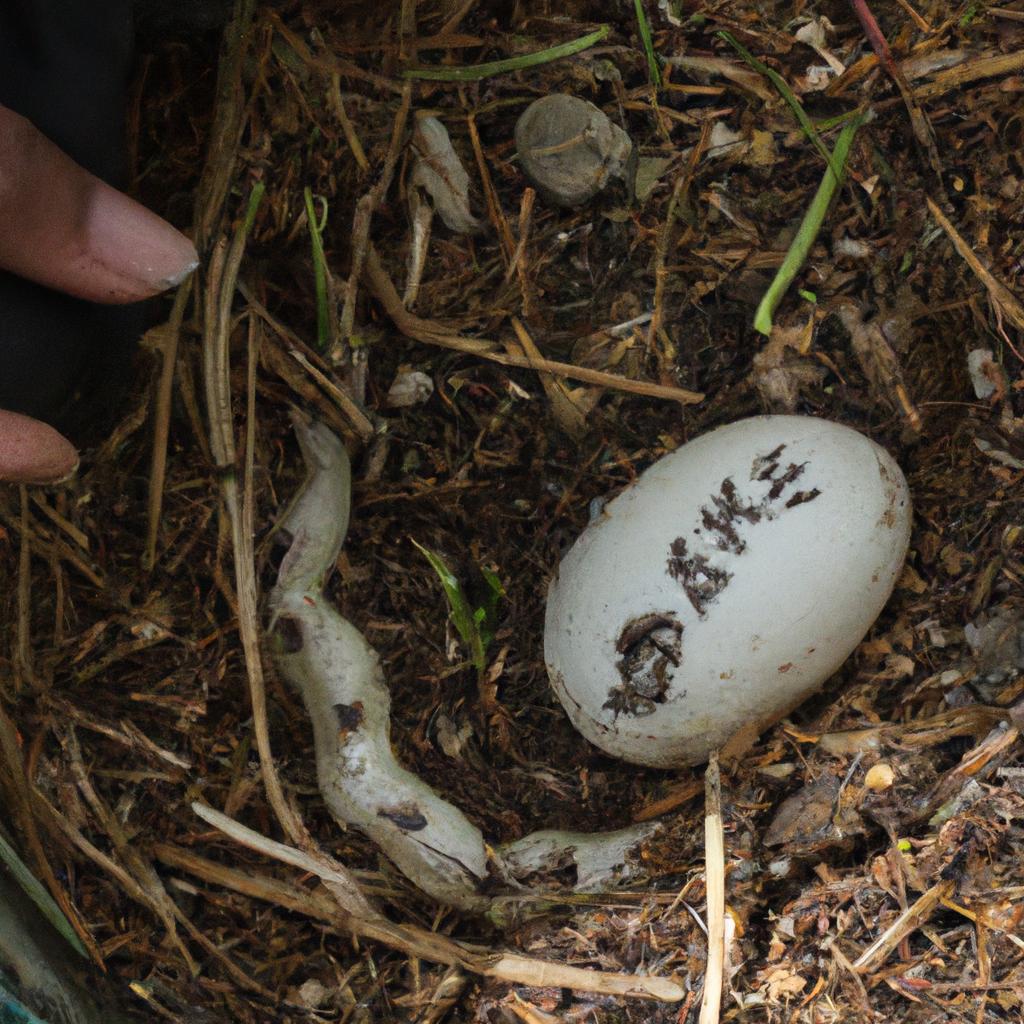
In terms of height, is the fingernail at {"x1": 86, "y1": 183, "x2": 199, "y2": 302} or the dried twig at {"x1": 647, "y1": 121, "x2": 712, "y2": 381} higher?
the fingernail at {"x1": 86, "y1": 183, "x2": 199, "y2": 302}

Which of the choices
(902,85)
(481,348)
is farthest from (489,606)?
(902,85)


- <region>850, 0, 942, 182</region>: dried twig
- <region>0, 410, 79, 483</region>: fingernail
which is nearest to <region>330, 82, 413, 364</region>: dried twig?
<region>0, 410, 79, 483</region>: fingernail

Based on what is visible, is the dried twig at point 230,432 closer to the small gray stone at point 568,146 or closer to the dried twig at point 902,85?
the small gray stone at point 568,146

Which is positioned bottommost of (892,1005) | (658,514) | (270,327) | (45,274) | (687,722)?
(892,1005)

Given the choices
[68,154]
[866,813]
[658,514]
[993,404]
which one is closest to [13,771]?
[68,154]

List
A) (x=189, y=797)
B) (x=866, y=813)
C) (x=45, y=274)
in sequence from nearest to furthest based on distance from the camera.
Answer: (x=45, y=274)
(x=866, y=813)
(x=189, y=797)

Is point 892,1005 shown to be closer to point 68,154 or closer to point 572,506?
point 572,506

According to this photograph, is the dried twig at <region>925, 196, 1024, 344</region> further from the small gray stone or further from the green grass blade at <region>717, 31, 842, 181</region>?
the small gray stone
